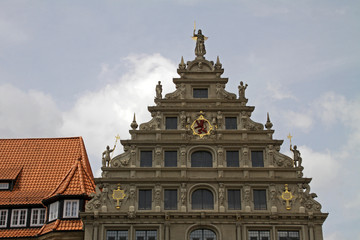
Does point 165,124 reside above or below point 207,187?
above

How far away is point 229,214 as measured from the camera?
36531mm

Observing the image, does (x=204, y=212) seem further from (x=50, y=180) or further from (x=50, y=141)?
(x=50, y=141)

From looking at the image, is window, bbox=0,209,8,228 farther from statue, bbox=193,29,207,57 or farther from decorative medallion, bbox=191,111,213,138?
statue, bbox=193,29,207,57

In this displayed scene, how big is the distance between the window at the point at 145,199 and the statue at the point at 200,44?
10.9 m

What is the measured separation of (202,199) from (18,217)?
1198cm

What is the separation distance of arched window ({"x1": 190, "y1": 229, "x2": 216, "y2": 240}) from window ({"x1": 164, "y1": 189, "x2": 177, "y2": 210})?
187 cm

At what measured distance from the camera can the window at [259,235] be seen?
3638 centimetres

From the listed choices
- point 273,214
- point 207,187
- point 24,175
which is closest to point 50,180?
point 24,175

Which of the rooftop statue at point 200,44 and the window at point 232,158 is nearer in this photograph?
the window at point 232,158

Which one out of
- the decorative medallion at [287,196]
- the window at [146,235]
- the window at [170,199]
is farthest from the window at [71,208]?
the decorative medallion at [287,196]

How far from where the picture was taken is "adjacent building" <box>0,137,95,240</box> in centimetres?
3888

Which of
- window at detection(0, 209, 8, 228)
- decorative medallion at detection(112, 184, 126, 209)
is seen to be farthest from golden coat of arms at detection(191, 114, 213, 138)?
window at detection(0, 209, 8, 228)

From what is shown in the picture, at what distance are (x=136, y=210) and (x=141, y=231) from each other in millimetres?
1256

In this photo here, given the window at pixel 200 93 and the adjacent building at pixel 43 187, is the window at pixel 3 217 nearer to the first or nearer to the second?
the adjacent building at pixel 43 187
